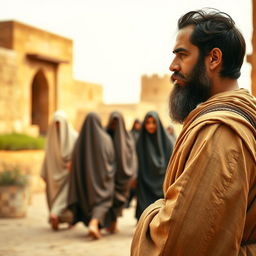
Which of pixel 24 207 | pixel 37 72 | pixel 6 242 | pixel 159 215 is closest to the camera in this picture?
pixel 159 215

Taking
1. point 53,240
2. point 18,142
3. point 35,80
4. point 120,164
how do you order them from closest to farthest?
point 53,240 → point 120,164 → point 18,142 → point 35,80

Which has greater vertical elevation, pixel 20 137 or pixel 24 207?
pixel 20 137

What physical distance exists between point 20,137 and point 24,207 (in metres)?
4.78

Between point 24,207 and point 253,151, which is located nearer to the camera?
point 253,151

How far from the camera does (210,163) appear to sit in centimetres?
137

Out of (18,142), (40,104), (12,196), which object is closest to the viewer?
(12,196)

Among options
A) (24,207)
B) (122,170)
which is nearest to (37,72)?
(24,207)

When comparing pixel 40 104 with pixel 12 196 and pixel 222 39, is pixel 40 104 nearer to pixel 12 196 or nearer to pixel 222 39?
pixel 12 196

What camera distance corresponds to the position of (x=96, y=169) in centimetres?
687

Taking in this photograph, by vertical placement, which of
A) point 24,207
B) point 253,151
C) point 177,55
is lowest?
point 24,207

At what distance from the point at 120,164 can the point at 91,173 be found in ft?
1.78

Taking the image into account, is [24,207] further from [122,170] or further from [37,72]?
[37,72]

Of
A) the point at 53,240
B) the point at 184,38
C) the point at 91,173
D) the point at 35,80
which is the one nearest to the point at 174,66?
the point at 184,38

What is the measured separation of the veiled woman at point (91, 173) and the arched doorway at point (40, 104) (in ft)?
47.7
